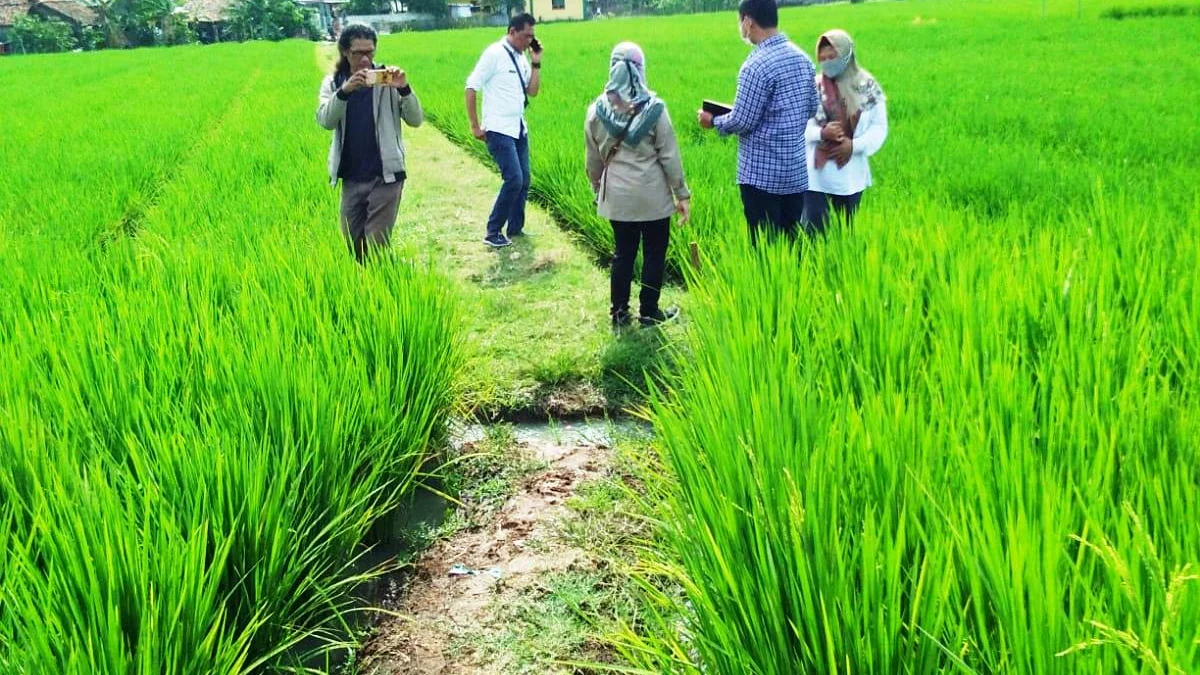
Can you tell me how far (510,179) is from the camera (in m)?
5.38

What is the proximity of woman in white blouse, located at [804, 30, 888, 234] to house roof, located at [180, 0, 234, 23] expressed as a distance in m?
57.8

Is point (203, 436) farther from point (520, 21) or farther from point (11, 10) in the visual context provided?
point (11, 10)

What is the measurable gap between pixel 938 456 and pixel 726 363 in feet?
2.51

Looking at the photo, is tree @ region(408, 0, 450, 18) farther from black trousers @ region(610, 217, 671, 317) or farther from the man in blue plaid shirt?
the man in blue plaid shirt

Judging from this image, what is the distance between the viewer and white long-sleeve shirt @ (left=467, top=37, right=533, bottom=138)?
17.3 feet

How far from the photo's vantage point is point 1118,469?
Answer: 5.33ft

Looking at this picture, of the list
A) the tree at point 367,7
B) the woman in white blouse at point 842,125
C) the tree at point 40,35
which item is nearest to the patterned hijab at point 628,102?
the woman in white blouse at point 842,125

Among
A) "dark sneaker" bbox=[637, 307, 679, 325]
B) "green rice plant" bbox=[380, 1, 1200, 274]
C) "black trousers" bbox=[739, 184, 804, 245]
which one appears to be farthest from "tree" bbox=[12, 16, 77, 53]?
"black trousers" bbox=[739, 184, 804, 245]

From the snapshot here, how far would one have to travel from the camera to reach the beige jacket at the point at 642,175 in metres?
3.77

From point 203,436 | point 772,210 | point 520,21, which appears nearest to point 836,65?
point 772,210

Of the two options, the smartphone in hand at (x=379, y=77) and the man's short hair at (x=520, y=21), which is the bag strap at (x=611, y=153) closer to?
the smartphone in hand at (x=379, y=77)

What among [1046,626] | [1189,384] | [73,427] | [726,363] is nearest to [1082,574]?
[1046,626]

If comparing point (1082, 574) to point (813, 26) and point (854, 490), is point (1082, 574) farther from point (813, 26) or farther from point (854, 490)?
point (813, 26)

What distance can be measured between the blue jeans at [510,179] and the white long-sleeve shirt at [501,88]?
Result: 0.25ft
